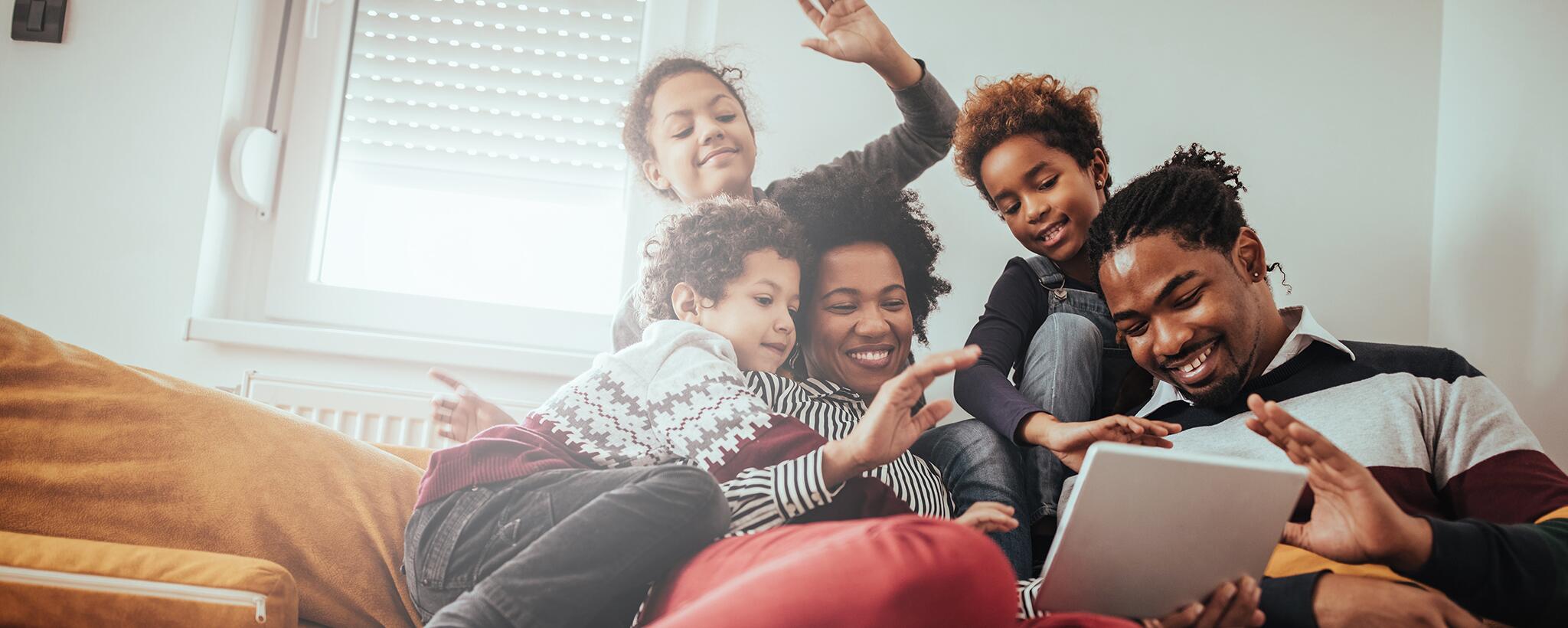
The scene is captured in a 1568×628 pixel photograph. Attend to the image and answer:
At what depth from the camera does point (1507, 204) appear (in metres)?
1.68

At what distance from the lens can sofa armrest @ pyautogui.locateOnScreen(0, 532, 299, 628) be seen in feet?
2.90

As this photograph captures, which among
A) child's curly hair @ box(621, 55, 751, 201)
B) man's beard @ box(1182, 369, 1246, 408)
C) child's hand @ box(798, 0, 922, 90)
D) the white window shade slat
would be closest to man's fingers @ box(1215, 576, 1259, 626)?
man's beard @ box(1182, 369, 1246, 408)

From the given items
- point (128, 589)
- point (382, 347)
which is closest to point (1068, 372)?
point (128, 589)

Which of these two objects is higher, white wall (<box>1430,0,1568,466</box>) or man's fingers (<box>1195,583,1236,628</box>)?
white wall (<box>1430,0,1568,466</box>)

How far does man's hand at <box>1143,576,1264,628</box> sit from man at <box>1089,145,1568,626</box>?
4 cm

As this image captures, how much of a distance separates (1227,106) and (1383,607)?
1309 millimetres

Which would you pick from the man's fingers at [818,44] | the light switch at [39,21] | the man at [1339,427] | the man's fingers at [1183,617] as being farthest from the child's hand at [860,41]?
the light switch at [39,21]

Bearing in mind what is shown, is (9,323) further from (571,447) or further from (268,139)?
(268,139)

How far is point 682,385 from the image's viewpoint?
109 cm

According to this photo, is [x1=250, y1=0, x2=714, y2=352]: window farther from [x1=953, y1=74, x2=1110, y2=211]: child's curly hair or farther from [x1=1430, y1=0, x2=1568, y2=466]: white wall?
[x1=1430, y1=0, x2=1568, y2=466]: white wall

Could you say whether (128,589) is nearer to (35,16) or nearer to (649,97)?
(649,97)

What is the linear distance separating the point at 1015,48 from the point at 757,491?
1264 mm

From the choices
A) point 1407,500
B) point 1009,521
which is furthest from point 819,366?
point 1407,500

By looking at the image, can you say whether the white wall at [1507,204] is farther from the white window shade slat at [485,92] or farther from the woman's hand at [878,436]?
the white window shade slat at [485,92]
